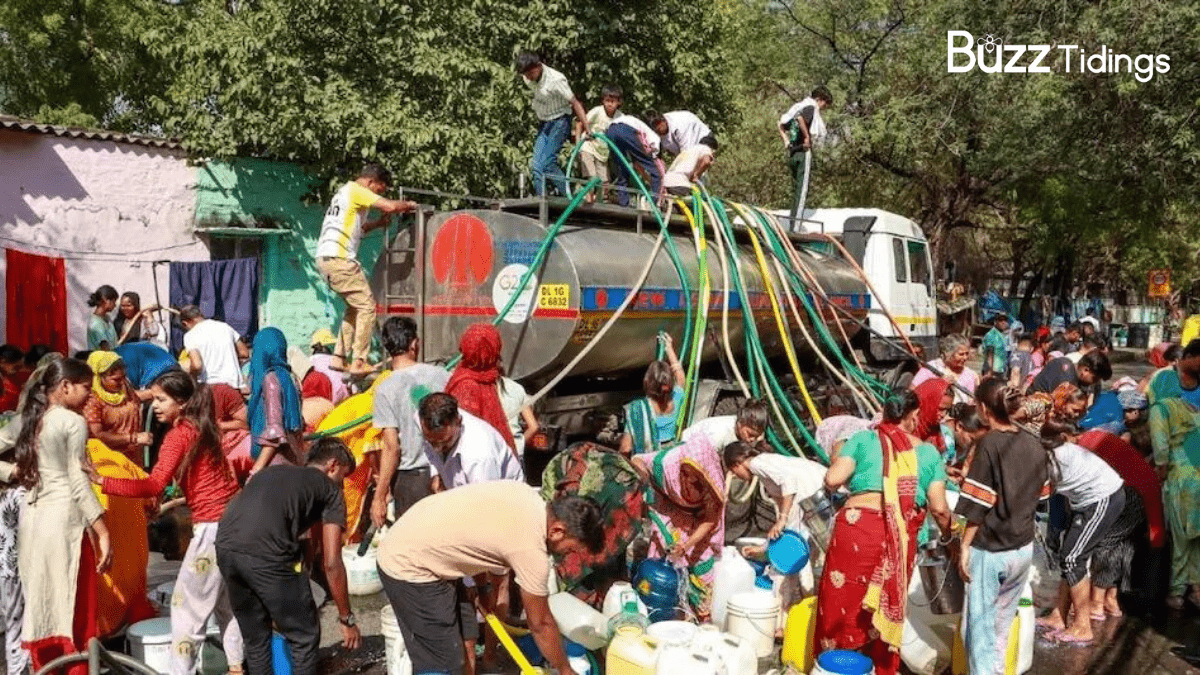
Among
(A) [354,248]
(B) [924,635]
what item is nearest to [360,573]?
(A) [354,248]

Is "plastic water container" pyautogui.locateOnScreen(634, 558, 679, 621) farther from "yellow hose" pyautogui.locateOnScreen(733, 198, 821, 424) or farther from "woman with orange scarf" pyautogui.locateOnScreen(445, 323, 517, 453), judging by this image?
"yellow hose" pyautogui.locateOnScreen(733, 198, 821, 424)

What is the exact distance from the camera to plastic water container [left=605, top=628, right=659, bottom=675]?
14.0 feet

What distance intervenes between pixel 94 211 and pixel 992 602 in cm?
1218

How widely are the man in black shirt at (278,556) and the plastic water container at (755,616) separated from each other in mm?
1972

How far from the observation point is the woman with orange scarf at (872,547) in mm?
4594

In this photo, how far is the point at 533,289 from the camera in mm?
7453

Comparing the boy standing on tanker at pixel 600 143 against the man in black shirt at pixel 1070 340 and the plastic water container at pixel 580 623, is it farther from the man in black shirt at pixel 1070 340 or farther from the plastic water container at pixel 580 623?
the man in black shirt at pixel 1070 340

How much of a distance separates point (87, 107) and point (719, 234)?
1691cm

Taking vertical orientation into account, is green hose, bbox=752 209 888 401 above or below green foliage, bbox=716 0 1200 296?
below

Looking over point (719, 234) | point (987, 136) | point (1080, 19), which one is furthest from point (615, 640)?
point (987, 136)

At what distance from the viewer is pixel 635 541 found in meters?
5.48

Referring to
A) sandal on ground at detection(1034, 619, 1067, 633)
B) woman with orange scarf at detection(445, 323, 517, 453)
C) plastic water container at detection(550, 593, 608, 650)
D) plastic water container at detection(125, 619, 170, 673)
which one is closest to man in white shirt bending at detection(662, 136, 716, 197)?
woman with orange scarf at detection(445, 323, 517, 453)

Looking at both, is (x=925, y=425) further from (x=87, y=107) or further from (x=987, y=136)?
(x=87, y=107)

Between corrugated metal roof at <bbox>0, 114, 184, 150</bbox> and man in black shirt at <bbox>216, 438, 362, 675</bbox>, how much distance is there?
33.0 ft
